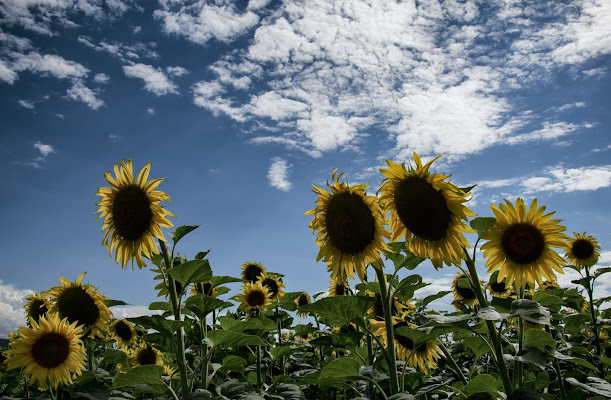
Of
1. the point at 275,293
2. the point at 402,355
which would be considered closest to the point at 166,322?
the point at 402,355

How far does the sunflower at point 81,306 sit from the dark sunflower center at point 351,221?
3.36 meters

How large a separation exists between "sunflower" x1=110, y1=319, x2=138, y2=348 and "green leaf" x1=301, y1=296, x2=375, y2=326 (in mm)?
5811

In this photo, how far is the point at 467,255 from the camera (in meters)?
3.28

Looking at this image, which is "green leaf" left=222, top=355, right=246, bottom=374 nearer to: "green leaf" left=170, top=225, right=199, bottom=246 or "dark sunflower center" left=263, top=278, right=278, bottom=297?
"green leaf" left=170, top=225, right=199, bottom=246

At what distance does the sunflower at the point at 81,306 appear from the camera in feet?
17.3

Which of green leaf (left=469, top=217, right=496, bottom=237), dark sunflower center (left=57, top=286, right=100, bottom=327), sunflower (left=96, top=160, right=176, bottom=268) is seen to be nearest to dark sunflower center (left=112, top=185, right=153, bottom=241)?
sunflower (left=96, top=160, right=176, bottom=268)

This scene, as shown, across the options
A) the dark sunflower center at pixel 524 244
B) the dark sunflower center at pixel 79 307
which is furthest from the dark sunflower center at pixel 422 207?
the dark sunflower center at pixel 79 307

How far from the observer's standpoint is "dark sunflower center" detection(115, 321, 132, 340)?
303 inches

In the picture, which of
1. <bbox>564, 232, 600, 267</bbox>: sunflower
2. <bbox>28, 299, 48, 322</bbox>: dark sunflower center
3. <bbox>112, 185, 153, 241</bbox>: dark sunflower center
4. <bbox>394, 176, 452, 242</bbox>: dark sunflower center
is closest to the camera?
<bbox>394, 176, 452, 242</bbox>: dark sunflower center

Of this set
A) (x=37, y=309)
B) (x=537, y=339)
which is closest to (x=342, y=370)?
(x=537, y=339)

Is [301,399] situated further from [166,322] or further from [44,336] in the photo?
[44,336]

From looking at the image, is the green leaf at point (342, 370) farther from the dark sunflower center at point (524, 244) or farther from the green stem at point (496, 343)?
the dark sunflower center at point (524, 244)

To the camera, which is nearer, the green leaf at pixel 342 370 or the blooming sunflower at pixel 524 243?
the green leaf at pixel 342 370

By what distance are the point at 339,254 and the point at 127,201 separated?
6.91 ft
